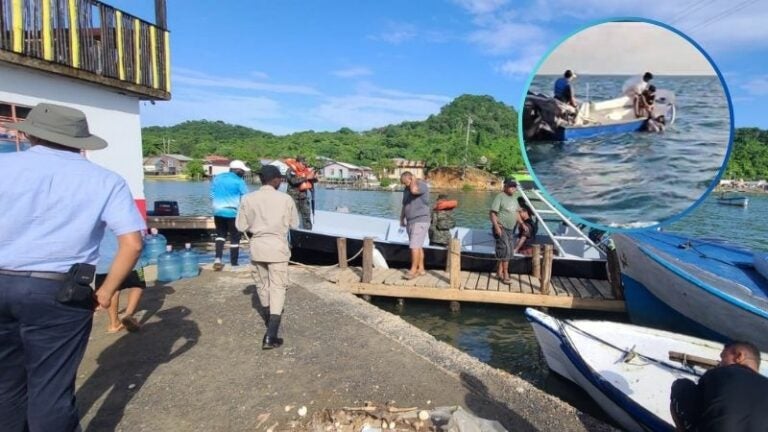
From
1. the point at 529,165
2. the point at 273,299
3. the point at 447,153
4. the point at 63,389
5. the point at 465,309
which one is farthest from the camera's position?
the point at 447,153

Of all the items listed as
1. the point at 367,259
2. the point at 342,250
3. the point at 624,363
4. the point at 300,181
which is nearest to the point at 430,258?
the point at 367,259

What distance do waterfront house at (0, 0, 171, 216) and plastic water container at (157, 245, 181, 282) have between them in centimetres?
256

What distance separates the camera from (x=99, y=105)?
8.55 metres

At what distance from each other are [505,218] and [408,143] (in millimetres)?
127571

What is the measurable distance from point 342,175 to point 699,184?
96.6m

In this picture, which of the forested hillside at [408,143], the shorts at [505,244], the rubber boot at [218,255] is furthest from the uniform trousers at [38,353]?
the forested hillside at [408,143]

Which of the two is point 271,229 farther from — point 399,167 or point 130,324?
point 399,167

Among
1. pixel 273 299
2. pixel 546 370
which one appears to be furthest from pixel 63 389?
pixel 546 370

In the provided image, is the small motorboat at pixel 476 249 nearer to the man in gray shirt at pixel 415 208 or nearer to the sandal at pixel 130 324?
the man in gray shirt at pixel 415 208

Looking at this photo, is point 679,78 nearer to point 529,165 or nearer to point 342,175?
point 529,165

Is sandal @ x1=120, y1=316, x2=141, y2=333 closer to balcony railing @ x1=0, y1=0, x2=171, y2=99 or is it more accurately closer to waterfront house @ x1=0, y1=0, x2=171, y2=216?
waterfront house @ x1=0, y1=0, x2=171, y2=216

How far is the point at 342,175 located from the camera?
99.2m

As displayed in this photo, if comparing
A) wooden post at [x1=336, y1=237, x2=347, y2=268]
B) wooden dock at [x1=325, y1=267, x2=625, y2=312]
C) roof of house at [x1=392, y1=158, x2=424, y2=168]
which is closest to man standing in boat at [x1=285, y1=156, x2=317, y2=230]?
wooden post at [x1=336, y1=237, x2=347, y2=268]

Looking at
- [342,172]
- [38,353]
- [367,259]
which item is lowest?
[367,259]
